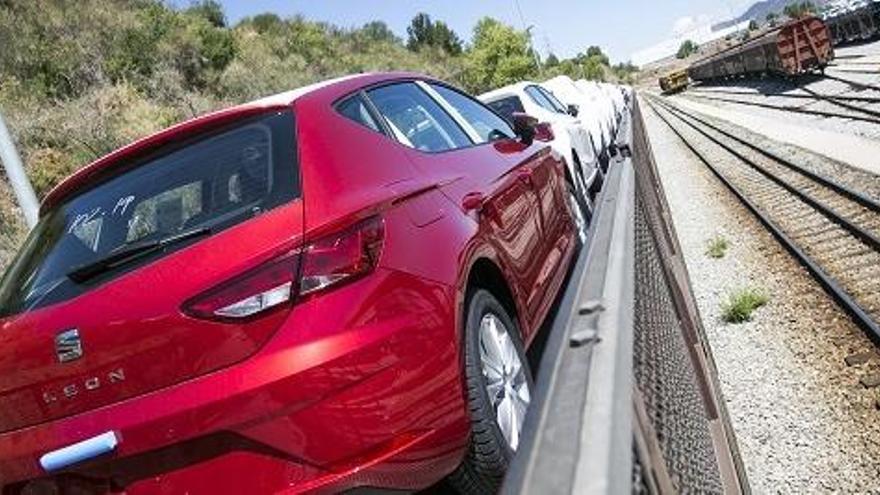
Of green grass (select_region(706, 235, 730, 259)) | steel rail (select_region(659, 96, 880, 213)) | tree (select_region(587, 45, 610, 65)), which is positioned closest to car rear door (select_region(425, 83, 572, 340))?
green grass (select_region(706, 235, 730, 259))

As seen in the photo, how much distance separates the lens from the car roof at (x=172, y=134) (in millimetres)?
3359

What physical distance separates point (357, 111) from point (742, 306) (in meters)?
5.71

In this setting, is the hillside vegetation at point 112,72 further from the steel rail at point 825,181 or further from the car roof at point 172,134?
the steel rail at point 825,181

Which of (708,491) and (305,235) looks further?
(305,235)

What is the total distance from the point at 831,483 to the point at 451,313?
9.55 feet

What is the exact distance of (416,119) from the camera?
13.4 ft

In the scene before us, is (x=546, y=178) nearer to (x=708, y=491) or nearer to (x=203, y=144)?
(x=203, y=144)

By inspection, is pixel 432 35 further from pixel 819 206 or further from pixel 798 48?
pixel 819 206

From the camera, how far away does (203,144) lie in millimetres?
3307

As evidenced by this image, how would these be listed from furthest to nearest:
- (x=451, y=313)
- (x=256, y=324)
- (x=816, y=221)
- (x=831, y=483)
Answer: (x=816, y=221) < (x=831, y=483) < (x=451, y=313) < (x=256, y=324)

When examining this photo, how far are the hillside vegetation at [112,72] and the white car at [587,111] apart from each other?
762 centimetres

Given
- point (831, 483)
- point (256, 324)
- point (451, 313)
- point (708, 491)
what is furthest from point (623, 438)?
point (831, 483)

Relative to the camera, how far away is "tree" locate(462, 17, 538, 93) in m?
78.0

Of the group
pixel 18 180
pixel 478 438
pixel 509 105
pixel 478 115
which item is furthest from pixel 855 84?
pixel 478 438
